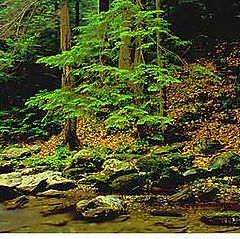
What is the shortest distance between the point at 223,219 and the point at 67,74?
102 inches

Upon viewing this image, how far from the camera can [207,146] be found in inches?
233

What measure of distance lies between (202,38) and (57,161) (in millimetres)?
3588

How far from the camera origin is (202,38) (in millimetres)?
8438

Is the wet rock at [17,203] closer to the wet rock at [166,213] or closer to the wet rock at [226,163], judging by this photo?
the wet rock at [166,213]

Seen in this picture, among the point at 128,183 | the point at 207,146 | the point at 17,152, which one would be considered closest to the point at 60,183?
the point at 128,183

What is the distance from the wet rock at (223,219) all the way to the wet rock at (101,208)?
0.83m

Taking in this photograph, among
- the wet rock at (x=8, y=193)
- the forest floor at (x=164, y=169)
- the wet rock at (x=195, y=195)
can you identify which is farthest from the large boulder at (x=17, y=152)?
the wet rock at (x=195, y=195)

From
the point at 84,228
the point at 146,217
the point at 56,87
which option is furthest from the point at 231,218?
the point at 56,87

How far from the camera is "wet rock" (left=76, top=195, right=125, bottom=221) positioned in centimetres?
465

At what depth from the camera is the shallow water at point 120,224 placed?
4.31 meters

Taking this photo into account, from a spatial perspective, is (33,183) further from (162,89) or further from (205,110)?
(205,110)

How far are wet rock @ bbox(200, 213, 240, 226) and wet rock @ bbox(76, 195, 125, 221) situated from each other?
0.83m

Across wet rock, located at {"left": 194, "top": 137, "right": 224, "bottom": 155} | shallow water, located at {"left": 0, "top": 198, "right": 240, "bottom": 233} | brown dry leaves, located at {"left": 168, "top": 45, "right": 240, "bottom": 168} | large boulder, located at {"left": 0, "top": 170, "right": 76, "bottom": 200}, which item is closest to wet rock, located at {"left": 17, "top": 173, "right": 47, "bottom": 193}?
large boulder, located at {"left": 0, "top": 170, "right": 76, "bottom": 200}
